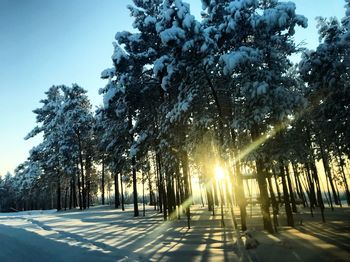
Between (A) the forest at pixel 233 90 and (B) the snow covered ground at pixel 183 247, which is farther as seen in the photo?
(A) the forest at pixel 233 90

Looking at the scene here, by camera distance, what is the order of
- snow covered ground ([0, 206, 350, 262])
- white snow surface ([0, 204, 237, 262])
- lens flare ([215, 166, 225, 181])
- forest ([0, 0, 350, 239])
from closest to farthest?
snow covered ground ([0, 206, 350, 262]) → white snow surface ([0, 204, 237, 262]) → forest ([0, 0, 350, 239]) → lens flare ([215, 166, 225, 181])

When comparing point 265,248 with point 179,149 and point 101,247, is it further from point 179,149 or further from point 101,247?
point 179,149

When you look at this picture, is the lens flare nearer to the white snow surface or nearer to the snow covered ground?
the snow covered ground

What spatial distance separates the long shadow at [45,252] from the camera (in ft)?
38.8

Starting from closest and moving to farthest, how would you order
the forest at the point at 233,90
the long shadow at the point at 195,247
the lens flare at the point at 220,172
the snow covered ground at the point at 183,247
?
the snow covered ground at the point at 183,247
the long shadow at the point at 195,247
the forest at the point at 233,90
the lens flare at the point at 220,172

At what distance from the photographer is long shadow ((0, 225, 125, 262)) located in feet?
38.8

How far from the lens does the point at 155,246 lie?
13.9 meters

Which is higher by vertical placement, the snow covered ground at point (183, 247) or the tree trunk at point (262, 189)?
the tree trunk at point (262, 189)

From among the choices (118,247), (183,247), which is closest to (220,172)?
(183,247)

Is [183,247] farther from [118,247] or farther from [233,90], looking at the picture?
[233,90]

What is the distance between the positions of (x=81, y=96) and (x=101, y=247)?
112 ft

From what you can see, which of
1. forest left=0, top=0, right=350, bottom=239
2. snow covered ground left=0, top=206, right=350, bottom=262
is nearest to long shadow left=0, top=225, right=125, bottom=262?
snow covered ground left=0, top=206, right=350, bottom=262

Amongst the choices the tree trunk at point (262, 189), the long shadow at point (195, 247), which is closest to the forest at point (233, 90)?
the tree trunk at point (262, 189)

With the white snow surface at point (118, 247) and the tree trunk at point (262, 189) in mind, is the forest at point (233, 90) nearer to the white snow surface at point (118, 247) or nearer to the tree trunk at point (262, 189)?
the tree trunk at point (262, 189)
